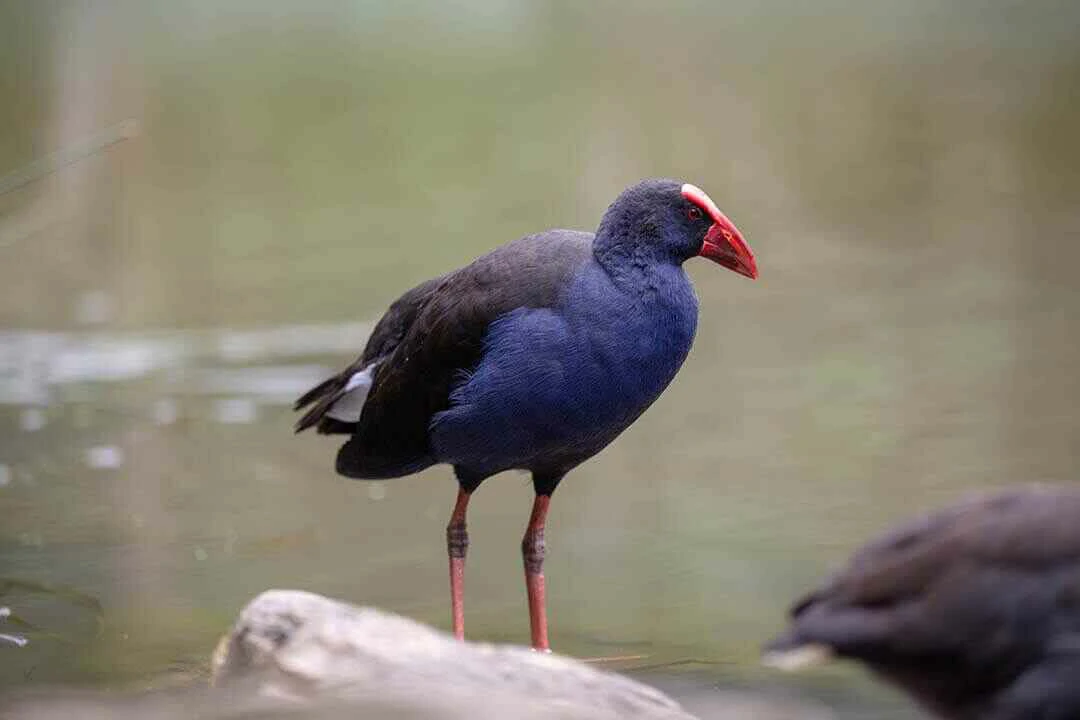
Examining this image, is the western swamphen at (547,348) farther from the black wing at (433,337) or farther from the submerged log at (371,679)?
the submerged log at (371,679)

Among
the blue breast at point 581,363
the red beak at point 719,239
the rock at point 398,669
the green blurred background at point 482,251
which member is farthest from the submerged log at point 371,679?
the red beak at point 719,239

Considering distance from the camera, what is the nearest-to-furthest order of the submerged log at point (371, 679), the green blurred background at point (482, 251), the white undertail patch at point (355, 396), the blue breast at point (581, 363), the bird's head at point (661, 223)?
the submerged log at point (371, 679) < the blue breast at point (581, 363) < the bird's head at point (661, 223) < the white undertail patch at point (355, 396) < the green blurred background at point (482, 251)

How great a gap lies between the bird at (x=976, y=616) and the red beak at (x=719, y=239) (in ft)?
5.53

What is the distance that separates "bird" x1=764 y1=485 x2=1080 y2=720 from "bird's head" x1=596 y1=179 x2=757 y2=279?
1.64 meters

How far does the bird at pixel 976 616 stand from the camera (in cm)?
352

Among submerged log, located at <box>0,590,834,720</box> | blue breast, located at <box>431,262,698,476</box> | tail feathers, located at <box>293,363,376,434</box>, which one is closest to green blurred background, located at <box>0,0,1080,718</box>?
tail feathers, located at <box>293,363,376,434</box>

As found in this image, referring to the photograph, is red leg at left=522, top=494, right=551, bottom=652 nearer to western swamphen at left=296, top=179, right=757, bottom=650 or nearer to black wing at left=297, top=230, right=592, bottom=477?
western swamphen at left=296, top=179, right=757, bottom=650

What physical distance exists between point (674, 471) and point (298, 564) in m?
1.97

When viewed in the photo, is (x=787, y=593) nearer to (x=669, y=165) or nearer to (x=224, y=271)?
(x=224, y=271)

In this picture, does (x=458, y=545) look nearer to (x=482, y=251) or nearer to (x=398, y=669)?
(x=398, y=669)

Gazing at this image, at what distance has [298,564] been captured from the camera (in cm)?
679

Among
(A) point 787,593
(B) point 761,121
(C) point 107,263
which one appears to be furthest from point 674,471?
(B) point 761,121

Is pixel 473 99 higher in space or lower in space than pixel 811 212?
higher

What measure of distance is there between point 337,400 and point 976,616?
9.19ft
